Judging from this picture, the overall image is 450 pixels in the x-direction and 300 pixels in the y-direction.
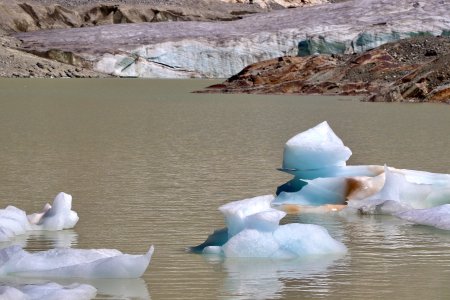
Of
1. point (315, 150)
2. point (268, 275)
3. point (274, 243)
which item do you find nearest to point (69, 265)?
point (268, 275)

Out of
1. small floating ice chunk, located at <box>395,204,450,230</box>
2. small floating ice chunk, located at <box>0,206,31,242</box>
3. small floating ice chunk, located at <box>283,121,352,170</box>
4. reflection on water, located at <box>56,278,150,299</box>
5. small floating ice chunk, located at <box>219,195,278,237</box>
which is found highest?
small floating ice chunk, located at <box>283,121,352,170</box>

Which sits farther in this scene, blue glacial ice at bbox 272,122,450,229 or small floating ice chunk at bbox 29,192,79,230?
blue glacial ice at bbox 272,122,450,229

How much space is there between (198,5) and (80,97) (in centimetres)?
5176

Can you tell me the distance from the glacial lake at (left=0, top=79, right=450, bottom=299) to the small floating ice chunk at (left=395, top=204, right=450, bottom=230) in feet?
0.32

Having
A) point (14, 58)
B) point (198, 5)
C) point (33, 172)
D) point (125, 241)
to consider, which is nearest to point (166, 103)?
point (33, 172)

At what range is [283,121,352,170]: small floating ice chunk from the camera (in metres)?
7.23

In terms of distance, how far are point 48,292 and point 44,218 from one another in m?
2.22

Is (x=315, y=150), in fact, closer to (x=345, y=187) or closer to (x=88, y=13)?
(x=345, y=187)

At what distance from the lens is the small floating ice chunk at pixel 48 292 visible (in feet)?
14.8

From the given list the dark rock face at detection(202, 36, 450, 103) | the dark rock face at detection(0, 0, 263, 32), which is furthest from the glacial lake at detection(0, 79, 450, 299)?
the dark rock face at detection(0, 0, 263, 32)

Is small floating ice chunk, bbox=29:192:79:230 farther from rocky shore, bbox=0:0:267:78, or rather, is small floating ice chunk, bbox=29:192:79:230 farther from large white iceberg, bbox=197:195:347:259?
rocky shore, bbox=0:0:267:78

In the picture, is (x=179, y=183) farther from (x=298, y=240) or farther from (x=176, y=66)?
(x=176, y=66)

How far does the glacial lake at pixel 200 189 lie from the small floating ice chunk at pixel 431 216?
0.10m

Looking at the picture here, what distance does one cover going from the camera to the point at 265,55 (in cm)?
5078
